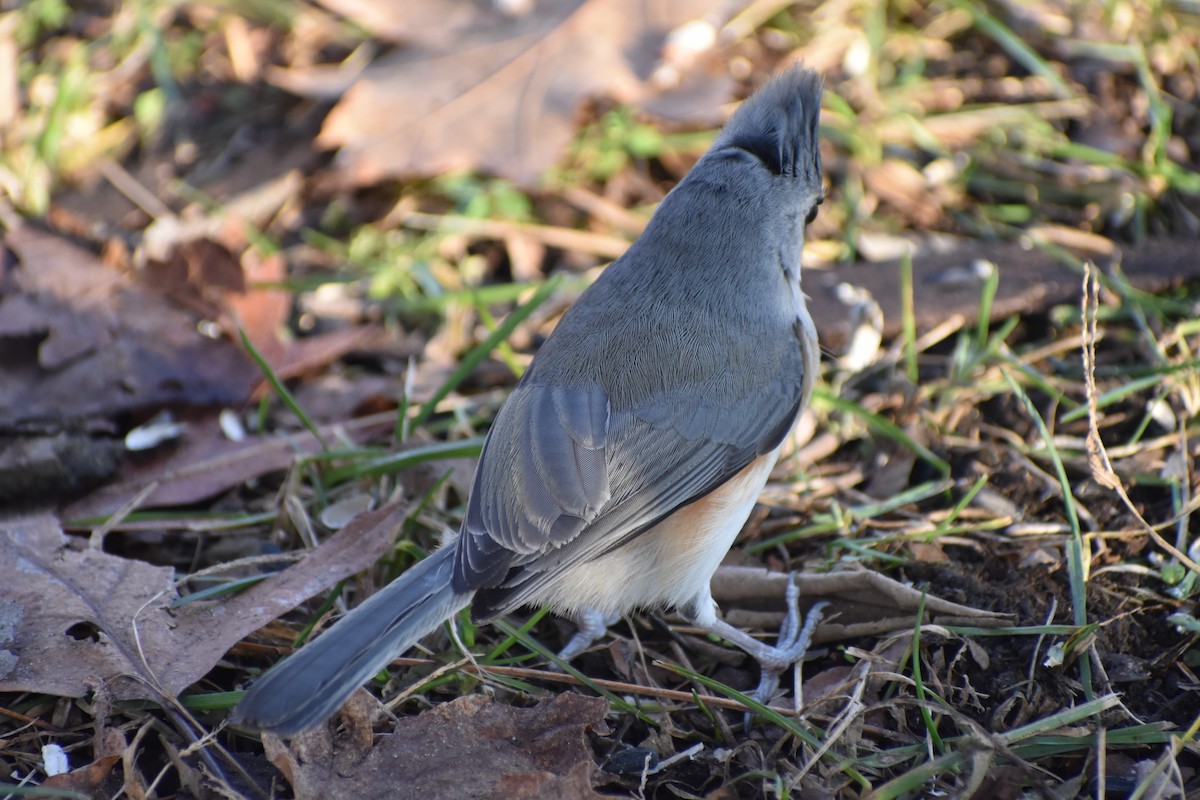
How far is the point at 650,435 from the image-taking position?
9.36ft

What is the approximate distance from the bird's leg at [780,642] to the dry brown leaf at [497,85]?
2207 mm

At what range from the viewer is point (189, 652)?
2711 millimetres

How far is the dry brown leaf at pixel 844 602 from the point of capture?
2.86m

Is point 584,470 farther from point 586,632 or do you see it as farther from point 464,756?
point 464,756

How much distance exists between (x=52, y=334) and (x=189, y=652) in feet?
5.27

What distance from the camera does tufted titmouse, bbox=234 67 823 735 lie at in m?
2.59

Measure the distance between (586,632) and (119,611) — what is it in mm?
1233

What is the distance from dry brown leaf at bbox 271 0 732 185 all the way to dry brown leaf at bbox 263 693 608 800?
2513 mm

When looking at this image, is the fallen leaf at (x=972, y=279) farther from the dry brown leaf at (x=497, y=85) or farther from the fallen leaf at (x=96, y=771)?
the fallen leaf at (x=96, y=771)

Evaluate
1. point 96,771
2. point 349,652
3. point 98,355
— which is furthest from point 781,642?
point 98,355

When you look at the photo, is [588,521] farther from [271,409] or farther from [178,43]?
[178,43]

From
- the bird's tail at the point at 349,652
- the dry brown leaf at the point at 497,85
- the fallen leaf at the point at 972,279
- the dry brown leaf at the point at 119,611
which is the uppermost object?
the dry brown leaf at the point at 497,85

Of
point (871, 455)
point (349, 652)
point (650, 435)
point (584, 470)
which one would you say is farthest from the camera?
point (871, 455)

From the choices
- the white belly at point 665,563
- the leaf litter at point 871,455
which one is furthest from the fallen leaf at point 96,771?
the white belly at point 665,563
